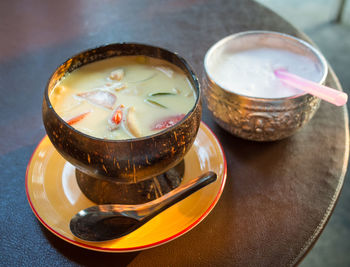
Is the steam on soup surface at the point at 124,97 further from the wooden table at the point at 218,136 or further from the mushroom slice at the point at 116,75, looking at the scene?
the wooden table at the point at 218,136

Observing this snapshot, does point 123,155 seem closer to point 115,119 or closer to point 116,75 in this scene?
point 115,119

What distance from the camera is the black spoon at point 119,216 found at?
2.19 feet

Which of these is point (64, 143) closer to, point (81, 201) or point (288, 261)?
point (81, 201)

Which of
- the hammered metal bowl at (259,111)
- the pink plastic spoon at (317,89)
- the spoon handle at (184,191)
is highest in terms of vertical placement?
the pink plastic spoon at (317,89)

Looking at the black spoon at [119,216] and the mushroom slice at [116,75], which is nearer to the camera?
Result: the black spoon at [119,216]

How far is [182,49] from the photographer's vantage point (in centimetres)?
116

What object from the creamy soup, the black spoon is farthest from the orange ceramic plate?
the creamy soup

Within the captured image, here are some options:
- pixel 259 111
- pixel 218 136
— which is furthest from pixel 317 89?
pixel 218 136

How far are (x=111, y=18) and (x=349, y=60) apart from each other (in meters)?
1.90

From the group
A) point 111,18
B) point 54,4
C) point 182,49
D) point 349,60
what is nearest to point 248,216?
point 182,49

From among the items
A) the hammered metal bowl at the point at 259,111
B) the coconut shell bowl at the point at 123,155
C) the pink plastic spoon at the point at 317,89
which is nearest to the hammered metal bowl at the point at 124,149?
the coconut shell bowl at the point at 123,155

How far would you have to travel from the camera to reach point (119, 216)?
702 millimetres

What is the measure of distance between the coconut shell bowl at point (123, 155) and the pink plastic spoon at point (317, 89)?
9.4 inches

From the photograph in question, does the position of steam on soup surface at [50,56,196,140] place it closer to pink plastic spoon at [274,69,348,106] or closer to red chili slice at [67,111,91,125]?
red chili slice at [67,111,91,125]
